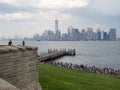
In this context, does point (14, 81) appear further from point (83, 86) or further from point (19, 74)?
point (83, 86)

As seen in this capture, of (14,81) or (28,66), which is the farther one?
(28,66)

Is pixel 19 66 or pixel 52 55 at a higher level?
pixel 19 66

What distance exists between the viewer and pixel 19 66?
1423cm

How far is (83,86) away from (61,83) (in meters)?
2.17

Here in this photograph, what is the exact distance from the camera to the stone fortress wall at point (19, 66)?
13000 mm

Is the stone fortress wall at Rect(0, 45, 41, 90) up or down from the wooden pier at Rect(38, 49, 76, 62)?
up

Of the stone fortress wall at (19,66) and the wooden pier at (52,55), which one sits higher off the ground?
the stone fortress wall at (19,66)

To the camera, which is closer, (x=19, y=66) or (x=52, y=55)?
(x=19, y=66)

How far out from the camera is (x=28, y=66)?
15.4 metres

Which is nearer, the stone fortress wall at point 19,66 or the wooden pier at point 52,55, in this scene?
the stone fortress wall at point 19,66

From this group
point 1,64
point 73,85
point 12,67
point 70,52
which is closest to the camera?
point 1,64

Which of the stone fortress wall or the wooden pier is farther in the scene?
the wooden pier

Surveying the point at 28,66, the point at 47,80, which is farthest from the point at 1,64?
the point at 47,80

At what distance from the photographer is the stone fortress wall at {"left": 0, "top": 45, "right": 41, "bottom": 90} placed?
42.7 ft
